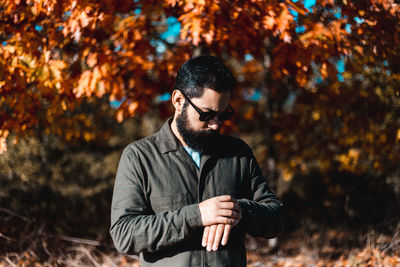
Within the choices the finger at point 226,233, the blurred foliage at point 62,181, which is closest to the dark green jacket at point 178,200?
the finger at point 226,233

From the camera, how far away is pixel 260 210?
71.5 inches

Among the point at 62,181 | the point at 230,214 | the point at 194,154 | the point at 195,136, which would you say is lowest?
the point at 62,181

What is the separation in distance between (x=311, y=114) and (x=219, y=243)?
595 centimetres

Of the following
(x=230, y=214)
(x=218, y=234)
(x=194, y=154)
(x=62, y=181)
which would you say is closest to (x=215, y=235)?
(x=218, y=234)

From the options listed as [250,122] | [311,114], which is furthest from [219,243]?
[250,122]

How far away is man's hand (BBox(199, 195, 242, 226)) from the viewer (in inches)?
65.2

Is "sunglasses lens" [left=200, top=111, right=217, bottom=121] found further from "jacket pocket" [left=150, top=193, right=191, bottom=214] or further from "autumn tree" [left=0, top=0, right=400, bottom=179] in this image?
"autumn tree" [left=0, top=0, right=400, bottom=179]

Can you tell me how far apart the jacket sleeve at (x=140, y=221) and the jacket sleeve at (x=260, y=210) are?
25 cm

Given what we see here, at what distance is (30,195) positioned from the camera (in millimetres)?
7922

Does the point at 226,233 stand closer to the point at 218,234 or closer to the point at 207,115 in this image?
the point at 218,234

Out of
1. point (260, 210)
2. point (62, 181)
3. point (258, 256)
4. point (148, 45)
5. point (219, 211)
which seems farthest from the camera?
point (62, 181)

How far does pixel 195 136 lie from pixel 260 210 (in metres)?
0.47

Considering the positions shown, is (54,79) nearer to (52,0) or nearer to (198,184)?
(52,0)

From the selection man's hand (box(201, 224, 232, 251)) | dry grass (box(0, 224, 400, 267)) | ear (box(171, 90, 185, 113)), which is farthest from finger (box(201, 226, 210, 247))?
dry grass (box(0, 224, 400, 267))
